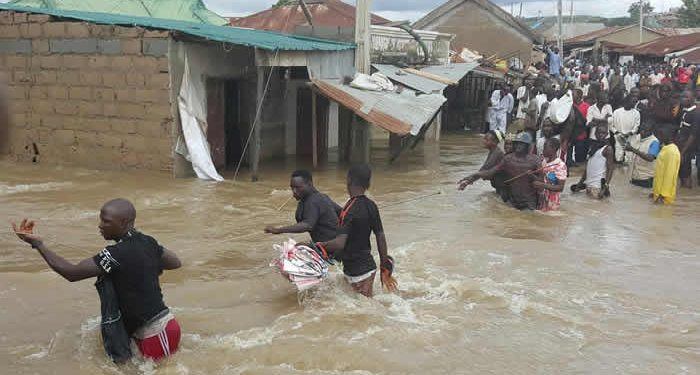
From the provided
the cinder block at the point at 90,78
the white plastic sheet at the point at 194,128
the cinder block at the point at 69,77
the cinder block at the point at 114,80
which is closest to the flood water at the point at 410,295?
the white plastic sheet at the point at 194,128

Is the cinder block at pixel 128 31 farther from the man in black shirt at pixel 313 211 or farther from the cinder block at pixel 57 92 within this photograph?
the man in black shirt at pixel 313 211

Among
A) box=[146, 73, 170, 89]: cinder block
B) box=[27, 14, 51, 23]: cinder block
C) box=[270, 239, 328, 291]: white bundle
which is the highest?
box=[27, 14, 51, 23]: cinder block

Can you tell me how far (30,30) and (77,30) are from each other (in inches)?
43.8

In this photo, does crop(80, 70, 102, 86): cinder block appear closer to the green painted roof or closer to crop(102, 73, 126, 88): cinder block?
crop(102, 73, 126, 88): cinder block

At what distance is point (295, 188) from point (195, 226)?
3269 mm

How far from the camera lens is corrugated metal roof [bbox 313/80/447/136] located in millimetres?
11422

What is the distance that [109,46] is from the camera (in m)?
11.4

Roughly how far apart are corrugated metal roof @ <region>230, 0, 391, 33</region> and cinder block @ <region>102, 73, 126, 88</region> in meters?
11.6

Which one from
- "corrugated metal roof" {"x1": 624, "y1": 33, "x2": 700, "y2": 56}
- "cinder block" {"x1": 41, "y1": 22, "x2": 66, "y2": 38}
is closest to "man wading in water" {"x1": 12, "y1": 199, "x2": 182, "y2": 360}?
"cinder block" {"x1": 41, "y1": 22, "x2": 66, "y2": 38}

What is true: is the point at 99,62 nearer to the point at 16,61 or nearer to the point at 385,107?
the point at 16,61

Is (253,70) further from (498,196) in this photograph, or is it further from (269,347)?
(269,347)

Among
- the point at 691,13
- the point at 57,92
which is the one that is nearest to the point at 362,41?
the point at 57,92

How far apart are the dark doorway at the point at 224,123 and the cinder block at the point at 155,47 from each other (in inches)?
43.2

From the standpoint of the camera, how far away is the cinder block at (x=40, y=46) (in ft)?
39.6
